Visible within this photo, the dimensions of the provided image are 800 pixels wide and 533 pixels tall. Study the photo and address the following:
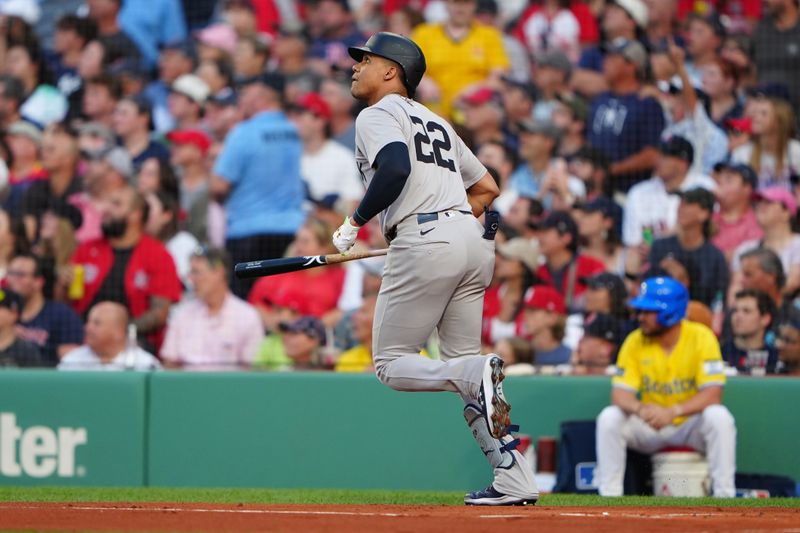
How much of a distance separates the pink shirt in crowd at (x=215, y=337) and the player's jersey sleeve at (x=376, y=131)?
4131 millimetres

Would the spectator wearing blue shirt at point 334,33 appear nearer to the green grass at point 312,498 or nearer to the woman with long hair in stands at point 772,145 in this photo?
the woman with long hair in stands at point 772,145

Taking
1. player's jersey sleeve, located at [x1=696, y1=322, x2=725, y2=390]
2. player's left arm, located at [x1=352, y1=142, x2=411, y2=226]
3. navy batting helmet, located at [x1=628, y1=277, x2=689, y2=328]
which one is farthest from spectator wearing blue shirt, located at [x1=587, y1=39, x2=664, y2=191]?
player's left arm, located at [x1=352, y1=142, x2=411, y2=226]

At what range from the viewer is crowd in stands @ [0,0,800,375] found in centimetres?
1001

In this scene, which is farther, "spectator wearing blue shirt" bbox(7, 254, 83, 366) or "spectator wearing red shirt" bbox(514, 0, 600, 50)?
"spectator wearing red shirt" bbox(514, 0, 600, 50)

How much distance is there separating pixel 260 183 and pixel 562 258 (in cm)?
266

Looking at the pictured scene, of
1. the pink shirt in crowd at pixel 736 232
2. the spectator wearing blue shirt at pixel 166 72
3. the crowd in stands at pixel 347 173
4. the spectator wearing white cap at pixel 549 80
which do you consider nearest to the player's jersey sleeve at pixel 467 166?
the crowd in stands at pixel 347 173

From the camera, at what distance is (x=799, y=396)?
9.20 meters

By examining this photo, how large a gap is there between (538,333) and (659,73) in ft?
9.77

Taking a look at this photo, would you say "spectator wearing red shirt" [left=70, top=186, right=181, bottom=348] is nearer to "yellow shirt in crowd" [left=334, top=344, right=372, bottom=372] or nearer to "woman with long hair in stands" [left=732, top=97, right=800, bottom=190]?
"yellow shirt in crowd" [left=334, top=344, right=372, bottom=372]

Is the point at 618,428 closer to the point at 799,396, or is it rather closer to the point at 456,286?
the point at 799,396

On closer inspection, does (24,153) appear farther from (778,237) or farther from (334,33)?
(778,237)

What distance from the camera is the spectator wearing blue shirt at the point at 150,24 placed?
14.3m

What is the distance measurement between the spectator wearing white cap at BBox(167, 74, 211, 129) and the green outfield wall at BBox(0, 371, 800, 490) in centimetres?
387

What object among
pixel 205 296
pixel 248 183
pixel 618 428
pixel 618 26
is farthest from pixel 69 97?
pixel 618 428
